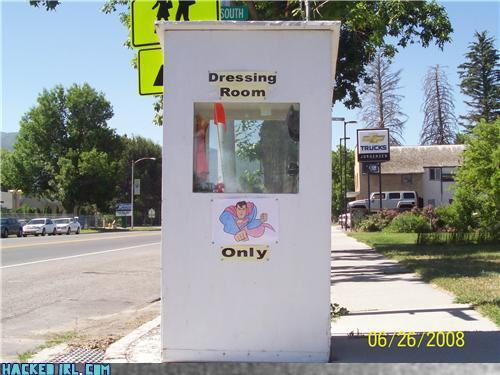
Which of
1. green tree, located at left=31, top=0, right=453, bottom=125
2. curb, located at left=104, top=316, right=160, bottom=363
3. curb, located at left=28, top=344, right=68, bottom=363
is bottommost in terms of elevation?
curb, located at left=28, top=344, right=68, bottom=363

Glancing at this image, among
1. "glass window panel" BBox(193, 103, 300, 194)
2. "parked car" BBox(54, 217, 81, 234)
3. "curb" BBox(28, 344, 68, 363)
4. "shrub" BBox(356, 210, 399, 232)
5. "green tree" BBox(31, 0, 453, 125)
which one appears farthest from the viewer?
"parked car" BBox(54, 217, 81, 234)

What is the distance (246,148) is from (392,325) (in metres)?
3.02

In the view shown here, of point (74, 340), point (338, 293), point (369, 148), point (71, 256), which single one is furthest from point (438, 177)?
point (74, 340)

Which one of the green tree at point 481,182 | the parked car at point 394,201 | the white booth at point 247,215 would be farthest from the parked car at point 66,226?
the white booth at point 247,215

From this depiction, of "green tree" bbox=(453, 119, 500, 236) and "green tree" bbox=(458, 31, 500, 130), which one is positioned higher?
"green tree" bbox=(458, 31, 500, 130)

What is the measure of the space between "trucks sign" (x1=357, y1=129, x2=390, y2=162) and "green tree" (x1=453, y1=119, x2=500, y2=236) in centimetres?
2240

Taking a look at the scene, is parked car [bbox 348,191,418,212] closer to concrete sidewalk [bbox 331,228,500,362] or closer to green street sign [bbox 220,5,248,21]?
concrete sidewalk [bbox 331,228,500,362]

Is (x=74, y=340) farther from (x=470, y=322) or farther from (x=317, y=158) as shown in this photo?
(x=470, y=322)

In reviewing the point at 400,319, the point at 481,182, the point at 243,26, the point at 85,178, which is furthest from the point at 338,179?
the point at 243,26

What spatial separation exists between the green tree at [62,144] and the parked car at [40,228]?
1586 cm

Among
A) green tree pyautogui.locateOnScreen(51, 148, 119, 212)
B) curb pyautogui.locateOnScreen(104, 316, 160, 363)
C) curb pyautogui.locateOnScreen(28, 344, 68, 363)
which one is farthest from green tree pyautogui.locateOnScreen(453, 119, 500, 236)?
green tree pyautogui.locateOnScreen(51, 148, 119, 212)

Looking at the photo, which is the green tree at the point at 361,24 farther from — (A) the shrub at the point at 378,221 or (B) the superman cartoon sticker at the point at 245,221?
(A) the shrub at the point at 378,221

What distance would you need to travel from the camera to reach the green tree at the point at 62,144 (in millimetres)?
65375
